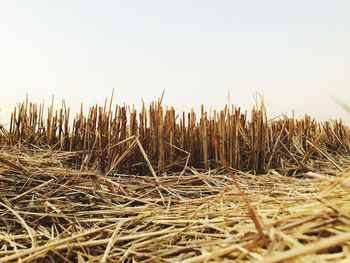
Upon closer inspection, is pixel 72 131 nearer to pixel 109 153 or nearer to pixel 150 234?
pixel 109 153

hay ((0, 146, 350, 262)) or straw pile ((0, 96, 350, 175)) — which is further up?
straw pile ((0, 96, 350, 175))

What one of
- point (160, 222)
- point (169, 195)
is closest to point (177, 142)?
point (169, 195)

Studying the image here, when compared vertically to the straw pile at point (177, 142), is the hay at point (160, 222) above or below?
below

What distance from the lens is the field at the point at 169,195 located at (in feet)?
2.54

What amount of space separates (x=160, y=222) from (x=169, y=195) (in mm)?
689

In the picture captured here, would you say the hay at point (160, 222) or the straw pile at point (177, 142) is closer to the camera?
the hay at point (160, 222)

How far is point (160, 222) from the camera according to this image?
128cm

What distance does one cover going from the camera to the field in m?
0.77

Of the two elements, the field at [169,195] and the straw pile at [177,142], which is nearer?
the field at [169,195]

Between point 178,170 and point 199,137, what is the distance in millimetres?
427

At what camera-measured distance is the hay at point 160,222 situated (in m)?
0.75

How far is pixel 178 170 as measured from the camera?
9.54 feet

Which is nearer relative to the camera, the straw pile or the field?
the field

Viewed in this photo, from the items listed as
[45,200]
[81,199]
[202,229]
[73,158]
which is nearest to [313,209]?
[202,229]
